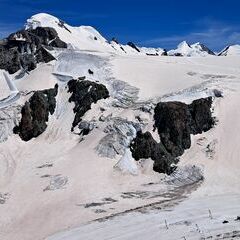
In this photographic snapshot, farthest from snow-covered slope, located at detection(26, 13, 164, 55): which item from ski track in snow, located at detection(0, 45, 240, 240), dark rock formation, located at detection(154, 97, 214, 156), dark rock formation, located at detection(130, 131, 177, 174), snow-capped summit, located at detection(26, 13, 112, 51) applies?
dark rock formation, located at detection(130, 131, 177, 174)

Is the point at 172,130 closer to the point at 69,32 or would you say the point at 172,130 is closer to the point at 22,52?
the point at 22,52

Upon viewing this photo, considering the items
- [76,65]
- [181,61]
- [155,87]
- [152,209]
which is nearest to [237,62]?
[181,61]

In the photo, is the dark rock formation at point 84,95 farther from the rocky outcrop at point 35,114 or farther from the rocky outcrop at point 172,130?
the rocky outcrop at point 172,130

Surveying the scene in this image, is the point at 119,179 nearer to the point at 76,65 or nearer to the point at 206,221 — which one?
the point at 206,221

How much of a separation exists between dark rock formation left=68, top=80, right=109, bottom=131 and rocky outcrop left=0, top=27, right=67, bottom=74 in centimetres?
1301

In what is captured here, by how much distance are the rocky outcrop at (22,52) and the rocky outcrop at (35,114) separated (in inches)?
468

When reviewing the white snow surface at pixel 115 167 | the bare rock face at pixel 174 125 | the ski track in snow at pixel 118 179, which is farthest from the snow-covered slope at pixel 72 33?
Result: the bare rock face at pixel 174 125

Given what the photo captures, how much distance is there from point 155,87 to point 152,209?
27340 mm

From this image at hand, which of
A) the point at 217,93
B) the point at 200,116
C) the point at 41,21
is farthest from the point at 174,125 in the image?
the point at 41,21

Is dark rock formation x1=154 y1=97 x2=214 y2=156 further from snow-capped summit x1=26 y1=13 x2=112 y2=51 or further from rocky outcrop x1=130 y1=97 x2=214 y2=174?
snow-capped summit x1=26 y1=13 x2=112 y2=51

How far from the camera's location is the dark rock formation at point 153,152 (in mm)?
57969

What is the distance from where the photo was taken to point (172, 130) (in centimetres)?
6191

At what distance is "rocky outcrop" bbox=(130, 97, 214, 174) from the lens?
5922 centimetres

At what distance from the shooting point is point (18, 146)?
66.2 meters
